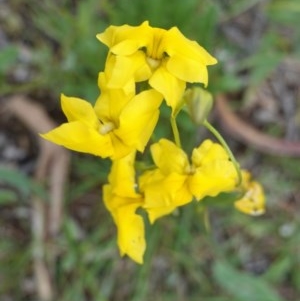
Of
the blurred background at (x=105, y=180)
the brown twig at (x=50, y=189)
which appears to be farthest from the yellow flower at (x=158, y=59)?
the brown twig at (x=50, y=189)

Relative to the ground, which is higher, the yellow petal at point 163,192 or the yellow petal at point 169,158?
the yellow petal at point 169,158

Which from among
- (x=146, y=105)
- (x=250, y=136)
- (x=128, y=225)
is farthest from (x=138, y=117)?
(x=250, y=136)

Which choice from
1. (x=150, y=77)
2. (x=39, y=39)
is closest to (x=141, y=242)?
(x=150, y=77)

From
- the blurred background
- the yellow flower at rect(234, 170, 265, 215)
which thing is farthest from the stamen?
the blurred background

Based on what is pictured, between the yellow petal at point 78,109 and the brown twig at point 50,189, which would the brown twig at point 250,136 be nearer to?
the brown twig at point 50,189

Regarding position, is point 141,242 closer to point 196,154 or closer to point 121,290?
point 196,154

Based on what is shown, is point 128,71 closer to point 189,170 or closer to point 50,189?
point 189,170
